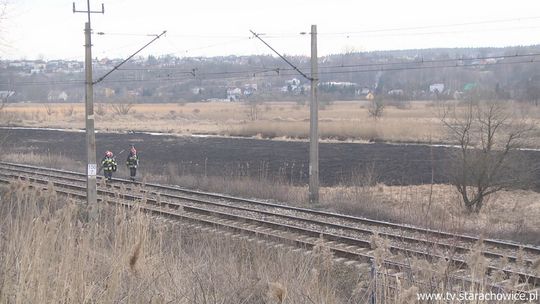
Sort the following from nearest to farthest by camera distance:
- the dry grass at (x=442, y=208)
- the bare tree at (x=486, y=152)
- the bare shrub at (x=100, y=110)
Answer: the dry grass at (x=442, y=208) < the bare tree at (x=486, y=152) < the bare shrub at (x=100, y=110)

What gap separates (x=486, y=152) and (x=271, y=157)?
20.4 m

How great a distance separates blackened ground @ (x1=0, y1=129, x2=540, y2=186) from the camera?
3105 centimetres

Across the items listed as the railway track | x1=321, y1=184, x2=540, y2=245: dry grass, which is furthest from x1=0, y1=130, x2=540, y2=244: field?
the railway track

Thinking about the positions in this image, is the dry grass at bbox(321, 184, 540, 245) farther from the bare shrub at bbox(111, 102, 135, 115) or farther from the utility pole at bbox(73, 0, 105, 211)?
the bare shrub at bbox(111, 102, 135, 115)

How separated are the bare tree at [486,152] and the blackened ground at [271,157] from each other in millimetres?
1354

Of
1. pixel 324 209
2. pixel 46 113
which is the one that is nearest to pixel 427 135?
pixel 324 209

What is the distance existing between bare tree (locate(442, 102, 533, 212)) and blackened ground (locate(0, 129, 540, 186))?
1.35 m

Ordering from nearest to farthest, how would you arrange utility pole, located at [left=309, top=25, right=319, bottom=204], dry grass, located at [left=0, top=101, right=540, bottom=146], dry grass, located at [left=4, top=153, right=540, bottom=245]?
→ dry grass, located at [left=4, top=153, right=540, bottom=245] < utility pole, located at [left=309, top=25, right=319, bottom=204] < dry grass, located at [left=0, top=101, right=540, bottom=146]

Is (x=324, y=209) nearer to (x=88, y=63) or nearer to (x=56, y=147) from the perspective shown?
(x=88, y=63)

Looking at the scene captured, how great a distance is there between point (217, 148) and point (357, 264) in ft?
123

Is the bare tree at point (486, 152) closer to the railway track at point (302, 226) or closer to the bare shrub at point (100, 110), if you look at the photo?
the railway track at point (302, 226)

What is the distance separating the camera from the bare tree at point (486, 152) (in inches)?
845

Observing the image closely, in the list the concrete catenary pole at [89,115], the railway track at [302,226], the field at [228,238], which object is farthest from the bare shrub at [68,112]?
the concrete catenary pole at [89,115]

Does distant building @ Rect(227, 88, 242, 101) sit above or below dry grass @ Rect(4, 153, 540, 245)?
above
